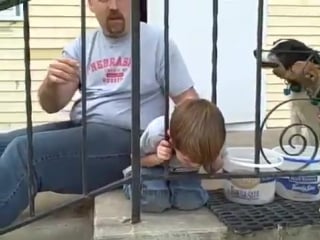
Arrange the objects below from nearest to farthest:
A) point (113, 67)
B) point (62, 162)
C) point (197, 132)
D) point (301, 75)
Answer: point (197, 132) < point (62, 162) < point (113, 67) < point (301, 75)

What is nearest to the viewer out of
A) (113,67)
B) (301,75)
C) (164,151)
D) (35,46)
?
(164,151)

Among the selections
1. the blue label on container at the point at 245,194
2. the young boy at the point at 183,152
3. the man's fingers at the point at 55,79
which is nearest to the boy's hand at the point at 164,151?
the young boy at the point at 183,152

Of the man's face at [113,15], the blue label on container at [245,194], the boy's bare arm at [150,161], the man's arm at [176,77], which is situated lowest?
the blue label on container at [245,194]

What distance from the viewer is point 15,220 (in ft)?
7.32

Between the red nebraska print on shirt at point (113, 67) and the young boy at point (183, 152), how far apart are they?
0.33 m

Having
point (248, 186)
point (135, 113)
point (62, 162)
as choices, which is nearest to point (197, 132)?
point (135, 113)

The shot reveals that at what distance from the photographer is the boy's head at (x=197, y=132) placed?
6.25 ft

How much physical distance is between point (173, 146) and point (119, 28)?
23.3 inches

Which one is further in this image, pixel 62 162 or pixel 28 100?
pixel 62 162

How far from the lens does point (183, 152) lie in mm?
1942

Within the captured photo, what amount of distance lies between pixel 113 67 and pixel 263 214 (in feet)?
2.44

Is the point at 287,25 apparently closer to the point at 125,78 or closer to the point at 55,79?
the point at 125,78

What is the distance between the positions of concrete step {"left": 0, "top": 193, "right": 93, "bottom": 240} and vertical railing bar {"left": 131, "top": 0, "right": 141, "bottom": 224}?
1.07 feet

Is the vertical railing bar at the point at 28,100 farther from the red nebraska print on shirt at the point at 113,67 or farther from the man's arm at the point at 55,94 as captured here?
the red nebraska print on shirt at the point at 113,67
